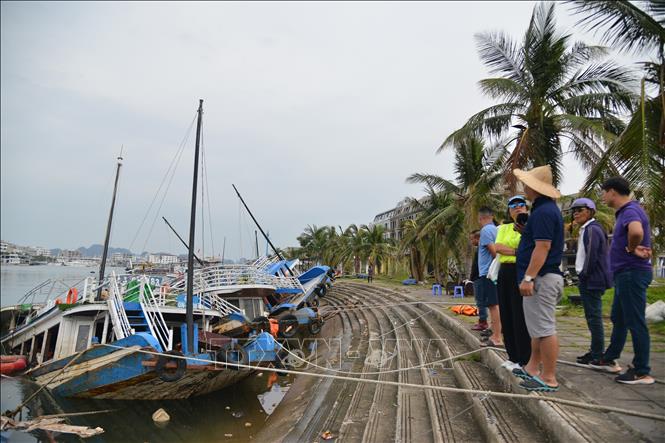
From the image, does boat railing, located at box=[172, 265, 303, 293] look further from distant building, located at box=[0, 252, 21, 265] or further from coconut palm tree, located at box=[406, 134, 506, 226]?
distant building, located at box=[0, 252, 21, 265]

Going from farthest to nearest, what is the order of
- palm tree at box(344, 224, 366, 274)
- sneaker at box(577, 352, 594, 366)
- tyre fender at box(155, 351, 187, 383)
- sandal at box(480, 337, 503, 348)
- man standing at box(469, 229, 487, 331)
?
palm tree at box(344, 224, 366, 274)
tyre fender at box(155, 351, 187, 383)
man standing at box(469, 229, 487, 331)
sandal at box(480, 337, 503, 348)
sneaker at box(577, 352, 594, 366)

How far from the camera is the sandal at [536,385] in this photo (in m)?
3.01

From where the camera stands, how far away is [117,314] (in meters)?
8.66

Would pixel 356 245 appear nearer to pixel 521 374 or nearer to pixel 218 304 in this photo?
pixel 218 304

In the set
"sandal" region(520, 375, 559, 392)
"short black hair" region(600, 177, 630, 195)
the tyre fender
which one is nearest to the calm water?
the tyre fender

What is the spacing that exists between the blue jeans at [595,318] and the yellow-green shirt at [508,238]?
78 cm

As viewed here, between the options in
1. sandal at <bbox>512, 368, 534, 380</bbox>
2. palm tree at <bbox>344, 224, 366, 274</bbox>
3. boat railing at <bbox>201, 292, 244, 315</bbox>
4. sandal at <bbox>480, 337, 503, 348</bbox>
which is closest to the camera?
sandal at <bbox>512, 368, 534, 380</bbox>

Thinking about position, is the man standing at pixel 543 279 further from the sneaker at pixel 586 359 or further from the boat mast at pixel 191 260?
the boat mast at pixel 191 260

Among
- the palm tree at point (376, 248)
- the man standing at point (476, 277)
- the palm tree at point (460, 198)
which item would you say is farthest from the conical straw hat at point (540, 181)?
the palm tree at point (376, 248)

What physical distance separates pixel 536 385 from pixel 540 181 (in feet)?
5.70

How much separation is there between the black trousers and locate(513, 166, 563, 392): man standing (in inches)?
12.2

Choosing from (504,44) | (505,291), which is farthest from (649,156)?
(504,44)

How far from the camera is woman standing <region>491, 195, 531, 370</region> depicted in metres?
3.52

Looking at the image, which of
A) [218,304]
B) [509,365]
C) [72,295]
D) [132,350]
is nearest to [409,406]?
[509,365]
